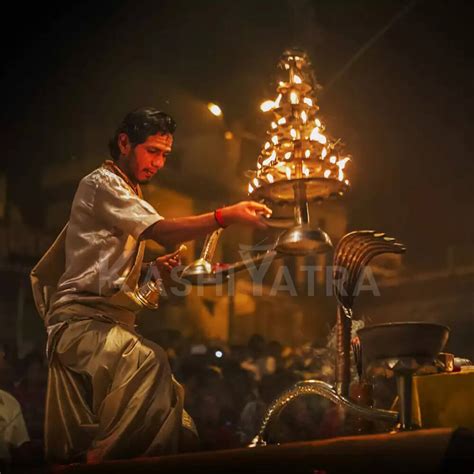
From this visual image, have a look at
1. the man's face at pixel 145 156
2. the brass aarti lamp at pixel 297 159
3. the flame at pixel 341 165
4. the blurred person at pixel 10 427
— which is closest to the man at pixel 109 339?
the man's face at pixel 145 156

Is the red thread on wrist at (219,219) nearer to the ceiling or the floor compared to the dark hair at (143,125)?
nearer to the floor

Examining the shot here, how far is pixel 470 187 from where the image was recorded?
17.7 ft

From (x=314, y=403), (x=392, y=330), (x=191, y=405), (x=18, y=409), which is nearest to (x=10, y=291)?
(x=18, y=409)

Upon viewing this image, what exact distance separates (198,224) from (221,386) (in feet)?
9.66

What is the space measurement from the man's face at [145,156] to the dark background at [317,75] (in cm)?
225

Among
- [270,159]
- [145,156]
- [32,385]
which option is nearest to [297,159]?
[270,159]

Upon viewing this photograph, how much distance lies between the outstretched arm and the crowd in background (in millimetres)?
2071

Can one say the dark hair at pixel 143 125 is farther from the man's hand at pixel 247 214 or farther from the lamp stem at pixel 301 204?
the lamp stem at pixel 301 204

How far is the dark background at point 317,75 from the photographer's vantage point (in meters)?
5.42

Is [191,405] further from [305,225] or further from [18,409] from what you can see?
[305,225]

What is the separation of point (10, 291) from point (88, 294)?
258 cm

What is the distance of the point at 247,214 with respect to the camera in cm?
304

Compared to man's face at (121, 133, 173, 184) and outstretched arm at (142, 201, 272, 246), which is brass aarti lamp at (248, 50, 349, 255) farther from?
man's face at (121, 133, 173, 184)

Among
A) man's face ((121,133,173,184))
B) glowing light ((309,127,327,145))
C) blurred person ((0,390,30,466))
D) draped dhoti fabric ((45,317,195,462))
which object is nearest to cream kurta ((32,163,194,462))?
draped dhoti fabric ((45,317,195,462))
